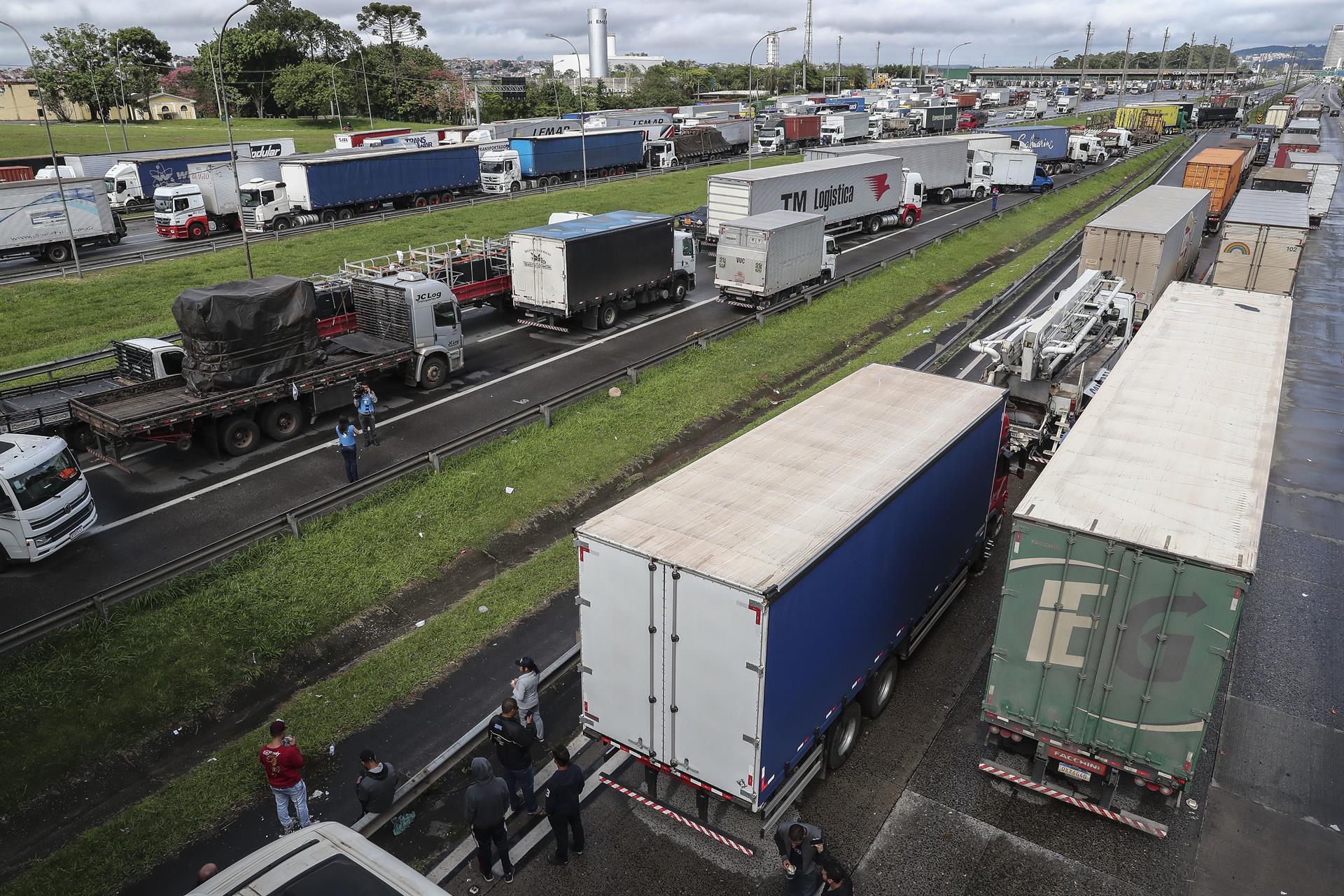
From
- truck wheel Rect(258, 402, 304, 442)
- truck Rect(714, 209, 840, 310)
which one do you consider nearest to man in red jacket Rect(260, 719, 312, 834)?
truck wheel Rect(258, 402, 304, 442)

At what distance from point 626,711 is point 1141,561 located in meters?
5.29

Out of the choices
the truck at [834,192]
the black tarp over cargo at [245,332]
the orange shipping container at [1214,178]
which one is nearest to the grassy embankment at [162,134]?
the truck at [834,192]

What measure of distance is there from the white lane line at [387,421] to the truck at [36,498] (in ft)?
3.99

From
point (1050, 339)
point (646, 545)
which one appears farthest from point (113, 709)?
point (1050, 339)

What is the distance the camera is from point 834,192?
4084 cm

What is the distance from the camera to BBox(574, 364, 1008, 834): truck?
322 inches

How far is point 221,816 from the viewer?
9.92m

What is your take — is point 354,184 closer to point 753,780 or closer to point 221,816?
point 221,816

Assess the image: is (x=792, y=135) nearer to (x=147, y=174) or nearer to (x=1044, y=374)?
(x=147, y=174)

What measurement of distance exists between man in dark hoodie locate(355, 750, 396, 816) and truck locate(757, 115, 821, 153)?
76591mm

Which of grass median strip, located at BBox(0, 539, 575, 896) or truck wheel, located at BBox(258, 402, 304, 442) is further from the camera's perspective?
truck wheel, located at BBox(258, 402, 304, 442)

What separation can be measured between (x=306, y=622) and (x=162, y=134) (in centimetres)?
9195

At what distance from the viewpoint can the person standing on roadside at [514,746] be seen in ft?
30.0

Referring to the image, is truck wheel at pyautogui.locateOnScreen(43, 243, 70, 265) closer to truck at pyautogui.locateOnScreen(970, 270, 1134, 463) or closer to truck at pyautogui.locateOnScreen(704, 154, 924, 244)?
truck at pyautogui.locateOnScreen(704, 154, 924, 244)
